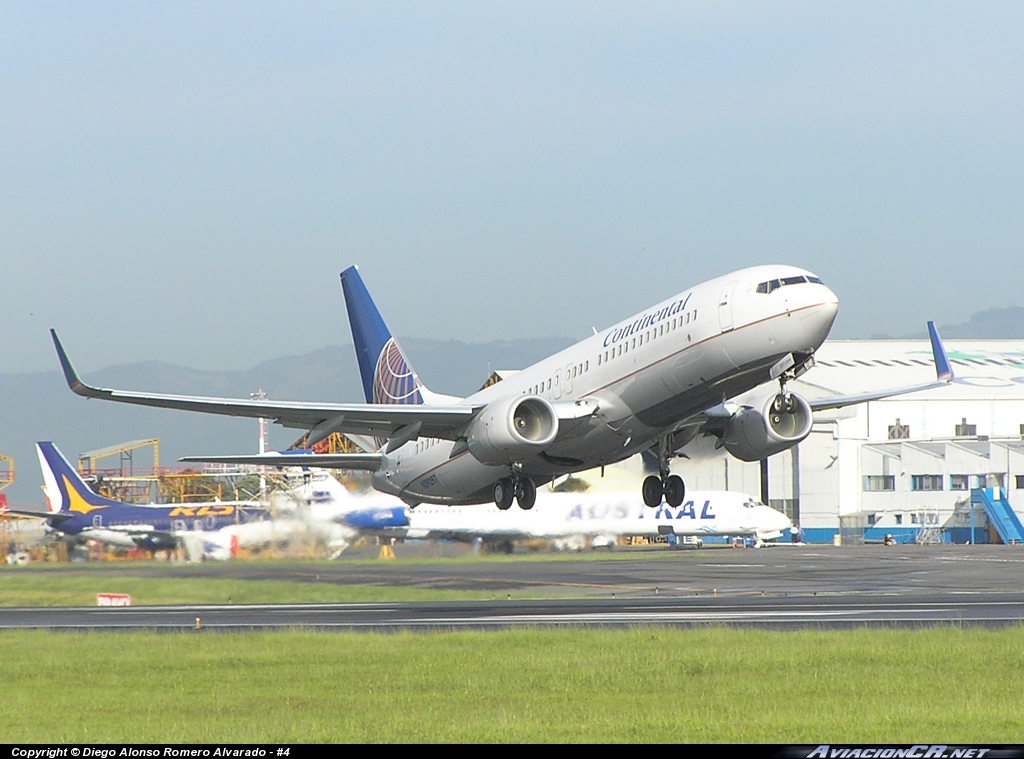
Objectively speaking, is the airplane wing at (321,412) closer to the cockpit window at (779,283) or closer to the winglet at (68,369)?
the winglet at (68,369)

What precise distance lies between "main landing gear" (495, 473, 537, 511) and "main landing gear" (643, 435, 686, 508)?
3938 millimetres

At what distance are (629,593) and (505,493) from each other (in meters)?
11.9

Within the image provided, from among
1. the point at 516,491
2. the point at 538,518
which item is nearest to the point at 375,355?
the point at 516,491

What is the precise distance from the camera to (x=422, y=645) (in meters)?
27.5

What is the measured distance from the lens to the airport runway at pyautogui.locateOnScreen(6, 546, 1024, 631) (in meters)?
34.9

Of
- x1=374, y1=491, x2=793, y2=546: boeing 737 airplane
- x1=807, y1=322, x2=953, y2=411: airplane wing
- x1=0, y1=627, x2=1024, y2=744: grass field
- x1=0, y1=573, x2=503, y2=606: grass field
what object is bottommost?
x1=0, y1=573, x2=503, y2=606: grass field

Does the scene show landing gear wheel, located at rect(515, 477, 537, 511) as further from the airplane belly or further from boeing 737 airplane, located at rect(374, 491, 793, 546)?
boeing 737 airplane, located at rect(374, 491, 793, 546)

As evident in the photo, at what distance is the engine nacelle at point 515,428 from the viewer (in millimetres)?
34500

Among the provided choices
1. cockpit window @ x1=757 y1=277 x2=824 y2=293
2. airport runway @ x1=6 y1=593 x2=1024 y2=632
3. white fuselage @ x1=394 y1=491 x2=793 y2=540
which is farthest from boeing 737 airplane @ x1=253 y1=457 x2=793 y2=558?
cockpit window @ x1=757 y1=277 x2=824 y2=293

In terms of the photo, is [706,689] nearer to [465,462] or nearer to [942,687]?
[942,687]

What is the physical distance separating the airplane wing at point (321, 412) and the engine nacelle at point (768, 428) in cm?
747

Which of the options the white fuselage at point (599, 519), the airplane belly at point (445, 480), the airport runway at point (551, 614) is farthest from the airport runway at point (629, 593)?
the airplane belly at point (445, 480)

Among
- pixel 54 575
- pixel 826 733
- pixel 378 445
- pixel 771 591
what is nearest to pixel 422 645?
pixel 826 733
